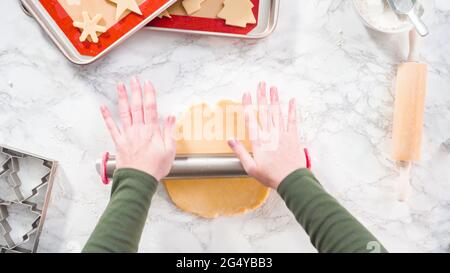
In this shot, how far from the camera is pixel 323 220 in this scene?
0.65m

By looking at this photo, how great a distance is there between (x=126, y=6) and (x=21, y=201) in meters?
0.43

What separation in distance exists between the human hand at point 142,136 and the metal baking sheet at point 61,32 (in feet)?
0.28

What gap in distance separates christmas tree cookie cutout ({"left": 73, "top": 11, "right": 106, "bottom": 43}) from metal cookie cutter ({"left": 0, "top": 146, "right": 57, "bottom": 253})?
255 mm

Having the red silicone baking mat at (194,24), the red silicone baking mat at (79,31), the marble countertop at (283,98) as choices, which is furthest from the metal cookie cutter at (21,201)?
the red silicone baking mat at (194,24)

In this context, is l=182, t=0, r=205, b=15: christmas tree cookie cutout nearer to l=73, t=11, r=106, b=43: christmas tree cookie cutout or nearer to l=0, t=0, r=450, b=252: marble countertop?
l=0, t=0, r=450, b=252: marble countertop

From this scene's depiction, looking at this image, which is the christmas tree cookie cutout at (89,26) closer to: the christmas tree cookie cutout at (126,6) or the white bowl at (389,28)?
the christmas tree cookie cutout at (126,6)

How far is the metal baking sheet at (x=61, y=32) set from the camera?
2.56 ft

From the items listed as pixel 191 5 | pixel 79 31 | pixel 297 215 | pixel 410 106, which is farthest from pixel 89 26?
pixel 410 106

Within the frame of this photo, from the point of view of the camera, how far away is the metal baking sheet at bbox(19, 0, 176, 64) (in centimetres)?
78

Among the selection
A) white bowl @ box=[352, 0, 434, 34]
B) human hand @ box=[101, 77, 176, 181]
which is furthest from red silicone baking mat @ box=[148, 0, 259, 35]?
white bowl @ box=[352, 0, 434, 34]

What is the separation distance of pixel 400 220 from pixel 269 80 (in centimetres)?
40

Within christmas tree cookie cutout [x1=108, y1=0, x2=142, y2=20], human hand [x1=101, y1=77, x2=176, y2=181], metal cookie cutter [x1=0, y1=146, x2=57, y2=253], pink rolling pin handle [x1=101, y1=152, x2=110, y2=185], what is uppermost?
christmas tree cookie cutout [x1=108, y1=0, x2=142, y2=20]

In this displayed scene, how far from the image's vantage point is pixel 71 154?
2.74ft

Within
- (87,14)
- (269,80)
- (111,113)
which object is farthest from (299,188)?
(87,14)
